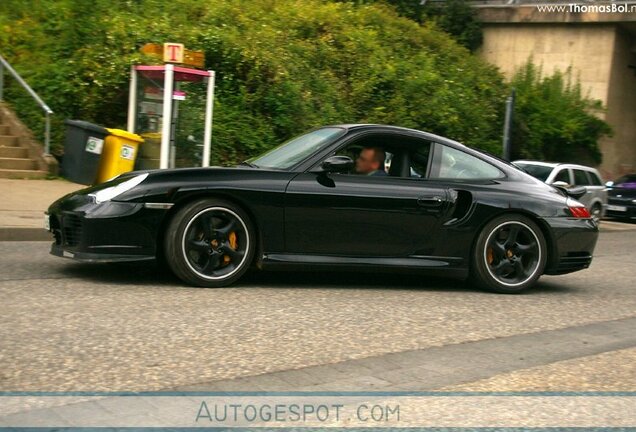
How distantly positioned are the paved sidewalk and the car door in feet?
13.2

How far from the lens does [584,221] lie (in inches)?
327

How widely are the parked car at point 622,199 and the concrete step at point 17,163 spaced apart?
15261 mm

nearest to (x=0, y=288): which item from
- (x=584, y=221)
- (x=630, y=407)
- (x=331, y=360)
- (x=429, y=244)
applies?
(x=331, y=360)

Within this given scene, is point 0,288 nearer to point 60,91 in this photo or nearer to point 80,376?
point 80,376

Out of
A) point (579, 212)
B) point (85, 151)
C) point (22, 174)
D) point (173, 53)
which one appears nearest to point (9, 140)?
point (22, 174)

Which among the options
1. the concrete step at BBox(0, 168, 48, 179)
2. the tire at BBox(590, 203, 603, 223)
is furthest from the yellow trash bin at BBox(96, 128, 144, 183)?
the tire at BBox(590, 203, 603, 223)

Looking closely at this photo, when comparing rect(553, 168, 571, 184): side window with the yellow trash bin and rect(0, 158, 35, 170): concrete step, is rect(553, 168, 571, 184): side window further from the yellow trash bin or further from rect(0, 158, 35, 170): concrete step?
rect(0, 158, 35, 170): concrete step

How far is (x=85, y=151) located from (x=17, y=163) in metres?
1.20

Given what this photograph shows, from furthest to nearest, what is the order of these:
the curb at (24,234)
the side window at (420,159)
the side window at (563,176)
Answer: the side window at (563,176), the curb at (24,234), the side window at (420,159)

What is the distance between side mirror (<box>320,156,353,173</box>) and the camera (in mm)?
7379

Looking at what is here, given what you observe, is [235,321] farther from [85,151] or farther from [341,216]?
[85,151]

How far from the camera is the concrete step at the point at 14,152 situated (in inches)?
594

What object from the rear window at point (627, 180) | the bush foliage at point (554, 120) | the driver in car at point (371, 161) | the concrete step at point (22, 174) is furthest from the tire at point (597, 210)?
the driver in car at point (371, 161)

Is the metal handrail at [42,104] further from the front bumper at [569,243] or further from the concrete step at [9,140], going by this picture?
the front bumper at [569,243]
